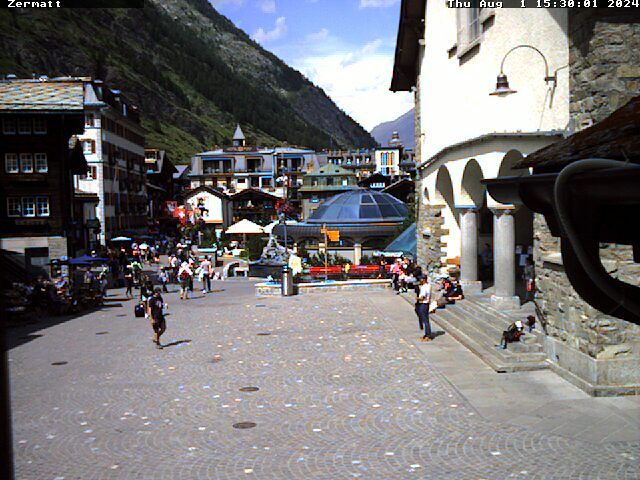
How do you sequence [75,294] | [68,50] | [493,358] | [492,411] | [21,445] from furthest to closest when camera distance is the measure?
1. [68,50]
2. [75,294]
3. [493,358]
4. [492,411]
5. [21,445]

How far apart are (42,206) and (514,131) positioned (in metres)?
29.5

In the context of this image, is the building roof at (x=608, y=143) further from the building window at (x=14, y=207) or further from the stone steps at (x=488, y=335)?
the building window at (x=14, y=207)

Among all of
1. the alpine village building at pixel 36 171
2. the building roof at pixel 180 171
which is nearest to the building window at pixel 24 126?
the alpine village building at pixel 36 171

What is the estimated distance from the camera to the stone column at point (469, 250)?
23047mm

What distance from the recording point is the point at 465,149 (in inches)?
843

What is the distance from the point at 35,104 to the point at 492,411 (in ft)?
110

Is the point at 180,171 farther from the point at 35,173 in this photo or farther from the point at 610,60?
the point at 610,60

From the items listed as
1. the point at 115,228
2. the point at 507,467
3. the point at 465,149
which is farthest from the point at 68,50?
the point at 507,467

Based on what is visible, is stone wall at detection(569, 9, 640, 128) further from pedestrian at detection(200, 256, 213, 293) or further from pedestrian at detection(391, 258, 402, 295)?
pedestrian at detection(200, 256, 213, 293)

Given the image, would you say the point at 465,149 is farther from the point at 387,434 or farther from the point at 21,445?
the point at 21,445

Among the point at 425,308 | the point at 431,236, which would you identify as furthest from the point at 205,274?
the point at 425,308

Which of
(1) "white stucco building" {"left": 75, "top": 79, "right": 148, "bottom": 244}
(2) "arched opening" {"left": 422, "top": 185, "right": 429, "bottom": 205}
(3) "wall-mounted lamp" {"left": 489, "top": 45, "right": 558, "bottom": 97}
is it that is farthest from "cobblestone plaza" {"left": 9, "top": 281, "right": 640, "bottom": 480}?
(1) "white stucco building" {"left": 75, "top": 79, "right": 148, "bottom": 244}

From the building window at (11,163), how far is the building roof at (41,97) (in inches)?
99.8

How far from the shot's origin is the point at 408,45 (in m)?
31.2
